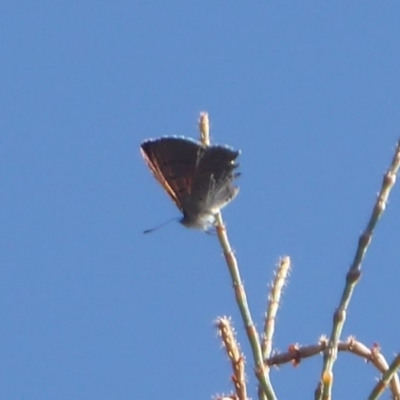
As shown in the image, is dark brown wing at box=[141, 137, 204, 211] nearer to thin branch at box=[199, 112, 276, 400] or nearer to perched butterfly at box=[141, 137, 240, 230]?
perched butterfly at box=[141, 137, 240, 230]

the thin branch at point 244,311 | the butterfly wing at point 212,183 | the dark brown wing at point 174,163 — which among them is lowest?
the thin branch at point 244,311

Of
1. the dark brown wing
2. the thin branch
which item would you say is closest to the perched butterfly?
the dark brown wing

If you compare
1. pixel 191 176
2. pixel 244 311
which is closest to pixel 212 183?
pixel 191 176

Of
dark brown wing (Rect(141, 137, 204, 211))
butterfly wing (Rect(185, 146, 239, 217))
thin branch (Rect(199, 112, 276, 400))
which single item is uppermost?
dark brown wing (Rect(141, 137, 204, 211))

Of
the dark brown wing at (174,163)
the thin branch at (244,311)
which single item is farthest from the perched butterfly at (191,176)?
the thin branch at (244,311)

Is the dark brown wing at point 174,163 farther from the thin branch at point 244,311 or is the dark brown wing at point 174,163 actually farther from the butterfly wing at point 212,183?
the thin branch at point 244,311

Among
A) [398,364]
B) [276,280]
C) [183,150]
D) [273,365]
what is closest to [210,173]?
[183,150]

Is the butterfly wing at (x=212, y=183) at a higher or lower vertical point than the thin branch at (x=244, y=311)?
higher

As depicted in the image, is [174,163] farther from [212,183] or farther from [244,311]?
[244,311]
